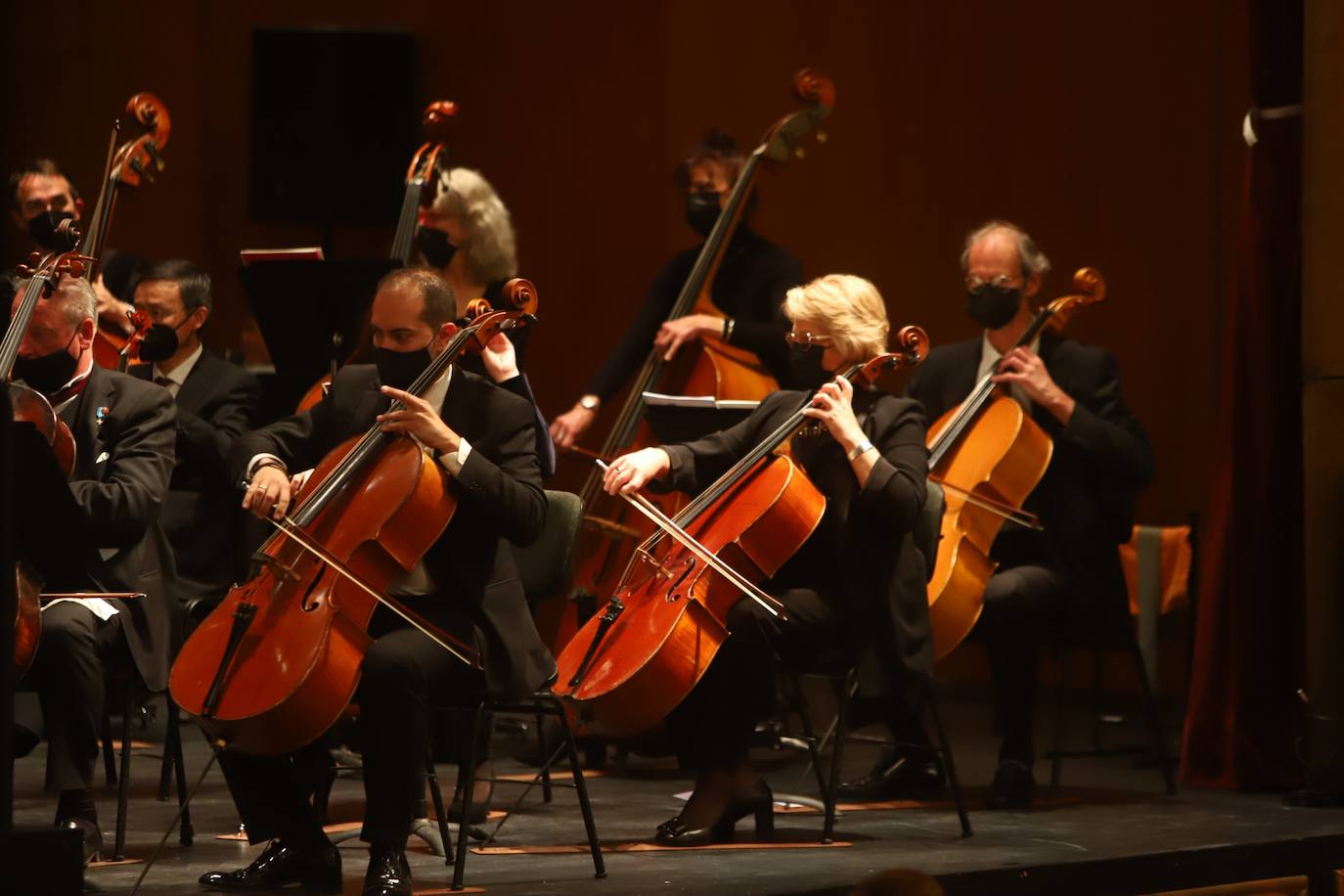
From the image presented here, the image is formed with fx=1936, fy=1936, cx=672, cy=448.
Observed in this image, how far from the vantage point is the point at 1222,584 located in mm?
4555

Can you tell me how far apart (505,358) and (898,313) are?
2.52 metres

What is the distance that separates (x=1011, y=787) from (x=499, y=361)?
146cm

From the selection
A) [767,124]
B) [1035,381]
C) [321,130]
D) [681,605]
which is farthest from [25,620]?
[321,130]

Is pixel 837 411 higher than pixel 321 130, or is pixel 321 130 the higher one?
pixel 321 130

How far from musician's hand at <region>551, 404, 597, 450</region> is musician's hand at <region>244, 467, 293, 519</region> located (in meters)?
1.53

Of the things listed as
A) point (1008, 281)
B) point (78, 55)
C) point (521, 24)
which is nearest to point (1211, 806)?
point (1008, 281)

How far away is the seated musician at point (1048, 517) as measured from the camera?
4.30 metres

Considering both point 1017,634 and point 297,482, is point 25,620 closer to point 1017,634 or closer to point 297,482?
point 297,482

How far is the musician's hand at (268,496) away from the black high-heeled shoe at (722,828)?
3.31 feet

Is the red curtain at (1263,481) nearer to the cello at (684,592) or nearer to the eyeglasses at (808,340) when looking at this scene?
the eyeglasses at (808,340)

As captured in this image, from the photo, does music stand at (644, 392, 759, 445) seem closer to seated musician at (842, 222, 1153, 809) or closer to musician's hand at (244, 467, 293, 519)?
seated musician at (842, 222, 1153, 809)

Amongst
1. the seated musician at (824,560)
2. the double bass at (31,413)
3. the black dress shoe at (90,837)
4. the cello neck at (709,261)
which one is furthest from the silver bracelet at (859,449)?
the black dress shoe at (90,837)

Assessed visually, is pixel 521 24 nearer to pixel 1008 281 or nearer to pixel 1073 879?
pixel 1008 281

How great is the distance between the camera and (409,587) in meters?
3.45
